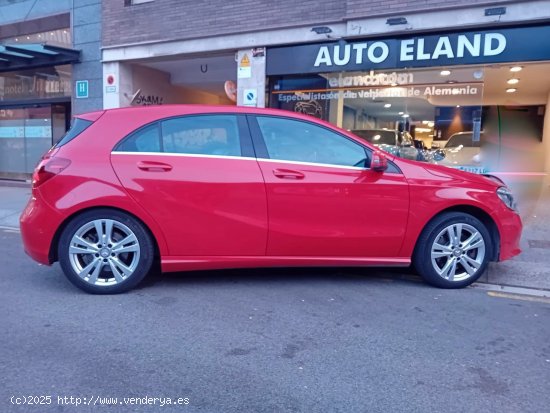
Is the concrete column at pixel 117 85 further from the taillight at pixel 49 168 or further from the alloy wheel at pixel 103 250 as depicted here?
the alloy wheel at pixel 103 250

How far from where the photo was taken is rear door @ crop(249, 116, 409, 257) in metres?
4.49

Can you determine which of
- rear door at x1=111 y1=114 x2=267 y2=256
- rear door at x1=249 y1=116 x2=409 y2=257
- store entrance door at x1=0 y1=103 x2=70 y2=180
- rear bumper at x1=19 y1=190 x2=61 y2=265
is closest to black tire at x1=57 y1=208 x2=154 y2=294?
rear bumper at x1=19 y1=190 x2=61 y2=265

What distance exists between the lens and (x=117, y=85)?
38.2ft

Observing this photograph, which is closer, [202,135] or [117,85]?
[202,135]

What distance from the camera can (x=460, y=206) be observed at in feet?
15.4

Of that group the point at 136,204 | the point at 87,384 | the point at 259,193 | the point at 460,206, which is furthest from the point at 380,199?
the point at 87,384

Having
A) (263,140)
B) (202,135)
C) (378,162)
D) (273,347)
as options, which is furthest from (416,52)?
(273,347)

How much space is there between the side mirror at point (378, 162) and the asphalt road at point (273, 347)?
1175 millimetres

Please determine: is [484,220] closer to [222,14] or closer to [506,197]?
[506,197]

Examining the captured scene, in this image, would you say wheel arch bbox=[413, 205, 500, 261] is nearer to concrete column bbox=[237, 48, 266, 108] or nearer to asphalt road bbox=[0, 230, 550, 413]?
asphalt road bbox=[0, 230, 550, 413]

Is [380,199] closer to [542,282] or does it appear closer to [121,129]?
[542,282]

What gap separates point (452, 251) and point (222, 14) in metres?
7.51

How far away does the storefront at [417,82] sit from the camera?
8.27 metres

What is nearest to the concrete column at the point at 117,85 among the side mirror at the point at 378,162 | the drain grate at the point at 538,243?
the side mirror at the point at 378,162
